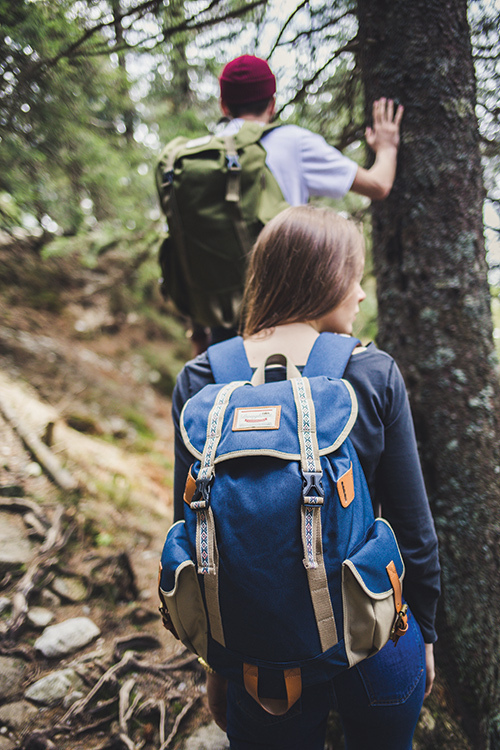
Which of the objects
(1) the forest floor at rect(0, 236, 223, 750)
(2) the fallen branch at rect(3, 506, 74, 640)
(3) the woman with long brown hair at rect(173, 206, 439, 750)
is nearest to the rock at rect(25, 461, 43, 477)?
(1) the forest floor at rect(0, 236, 223, 750)

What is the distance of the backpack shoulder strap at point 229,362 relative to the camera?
52.7 inches

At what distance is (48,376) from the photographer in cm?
472

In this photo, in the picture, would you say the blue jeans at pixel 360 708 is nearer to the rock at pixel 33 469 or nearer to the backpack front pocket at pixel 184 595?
the backpack front pocket at pixel 184 595

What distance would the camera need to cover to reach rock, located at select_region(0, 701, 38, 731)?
1.91 meters

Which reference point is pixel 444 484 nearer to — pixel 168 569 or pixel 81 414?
pixel 168 569

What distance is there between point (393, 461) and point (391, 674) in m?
0.62

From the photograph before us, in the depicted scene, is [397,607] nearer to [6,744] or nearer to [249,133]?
[6,744]

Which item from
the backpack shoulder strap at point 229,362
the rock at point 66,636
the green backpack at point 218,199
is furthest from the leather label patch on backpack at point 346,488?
the rock at point 66,636

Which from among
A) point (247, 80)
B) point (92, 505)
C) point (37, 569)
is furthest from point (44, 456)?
point (247, 80)

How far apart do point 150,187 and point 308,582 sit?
455 centimetres

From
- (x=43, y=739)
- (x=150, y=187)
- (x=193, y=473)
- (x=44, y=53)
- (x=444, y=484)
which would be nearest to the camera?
(x=193, y=473)

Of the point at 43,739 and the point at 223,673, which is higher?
the point at 223,673

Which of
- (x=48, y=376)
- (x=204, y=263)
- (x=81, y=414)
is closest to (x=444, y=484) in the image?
(x=204, y=263)

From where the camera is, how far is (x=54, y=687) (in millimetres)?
2072
